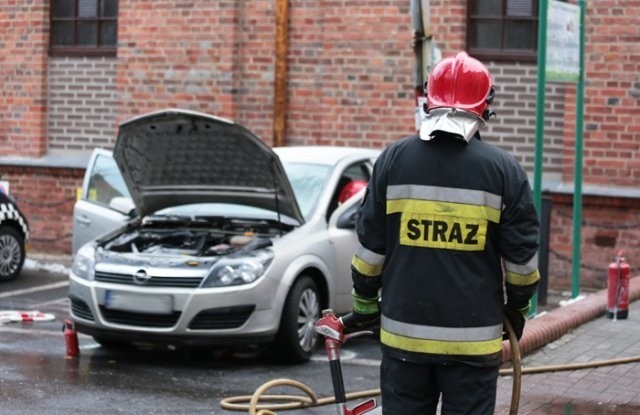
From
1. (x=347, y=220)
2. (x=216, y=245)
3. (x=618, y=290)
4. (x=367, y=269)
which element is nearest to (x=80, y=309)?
(x=216, y=245)

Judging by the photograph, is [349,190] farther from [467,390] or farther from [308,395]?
[467,390]

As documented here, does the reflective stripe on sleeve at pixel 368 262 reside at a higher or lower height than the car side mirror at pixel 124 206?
higher

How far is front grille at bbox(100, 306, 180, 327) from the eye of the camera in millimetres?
8641

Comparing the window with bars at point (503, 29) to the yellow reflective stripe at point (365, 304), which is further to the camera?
the window with bars at point (503, 29)

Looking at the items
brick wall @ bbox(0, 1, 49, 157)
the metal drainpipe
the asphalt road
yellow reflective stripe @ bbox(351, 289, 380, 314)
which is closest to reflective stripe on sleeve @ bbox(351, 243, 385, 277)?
yellow reflective stripe @ bbox(351, 289, 380, 314)

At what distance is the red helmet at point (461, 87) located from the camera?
176 inches

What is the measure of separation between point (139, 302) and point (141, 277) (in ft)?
0.58

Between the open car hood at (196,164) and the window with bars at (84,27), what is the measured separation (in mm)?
7289

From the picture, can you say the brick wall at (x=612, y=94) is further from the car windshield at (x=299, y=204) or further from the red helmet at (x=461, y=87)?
the red helmet at (x=461, y=87)

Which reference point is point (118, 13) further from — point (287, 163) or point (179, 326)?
point (179, 326)

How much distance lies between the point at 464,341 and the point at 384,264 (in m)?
0.43

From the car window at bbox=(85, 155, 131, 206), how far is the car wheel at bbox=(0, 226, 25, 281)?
186 cm

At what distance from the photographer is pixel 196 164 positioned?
9539 millimetres

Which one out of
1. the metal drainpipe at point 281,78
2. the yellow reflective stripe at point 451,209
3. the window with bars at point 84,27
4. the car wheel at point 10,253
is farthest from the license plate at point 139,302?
the window with bars at point 84,27
